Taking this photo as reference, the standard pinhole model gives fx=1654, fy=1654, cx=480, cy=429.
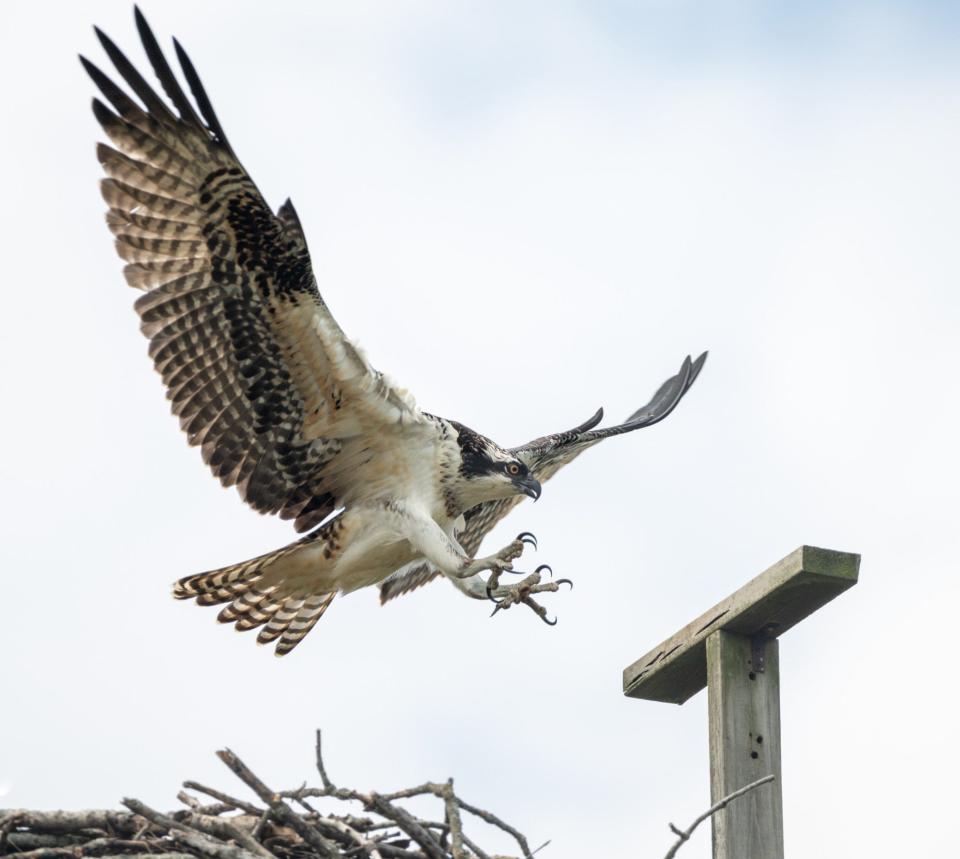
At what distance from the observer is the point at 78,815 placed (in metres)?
4.95

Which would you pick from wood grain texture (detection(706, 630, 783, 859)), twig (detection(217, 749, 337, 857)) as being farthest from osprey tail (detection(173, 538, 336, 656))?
wood grain texture (detection(706, 630, 783, 859))

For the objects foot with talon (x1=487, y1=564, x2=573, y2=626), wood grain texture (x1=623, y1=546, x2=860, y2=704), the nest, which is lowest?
the nest

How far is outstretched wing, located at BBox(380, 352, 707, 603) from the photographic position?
7.57 meters

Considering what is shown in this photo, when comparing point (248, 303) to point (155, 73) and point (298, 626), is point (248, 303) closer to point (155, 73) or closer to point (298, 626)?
point (155, 73)

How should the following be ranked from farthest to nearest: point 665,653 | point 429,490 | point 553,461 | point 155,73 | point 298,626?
1. point 553,461
2. point 298,626
3. point 429,490
4. point 155,73
5. point 665,653

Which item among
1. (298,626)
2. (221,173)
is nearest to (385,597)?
(298,626)

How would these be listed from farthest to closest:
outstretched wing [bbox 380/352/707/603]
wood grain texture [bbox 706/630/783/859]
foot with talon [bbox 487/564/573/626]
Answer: outstretched wing [bbox 380/352/707/603], foot with talon [bbox 487/564/573/626], wood grain texture [bbox 706/630/783/859]

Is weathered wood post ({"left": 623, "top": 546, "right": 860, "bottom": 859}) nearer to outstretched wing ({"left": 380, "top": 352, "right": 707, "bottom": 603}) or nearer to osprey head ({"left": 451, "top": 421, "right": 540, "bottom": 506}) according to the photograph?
osprey head ({"left": 451, "top": 421, "right": 540, "bottom": 506})

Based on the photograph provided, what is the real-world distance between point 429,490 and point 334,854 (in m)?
2.31

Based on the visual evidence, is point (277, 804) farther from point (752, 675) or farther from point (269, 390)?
point (269, 390)

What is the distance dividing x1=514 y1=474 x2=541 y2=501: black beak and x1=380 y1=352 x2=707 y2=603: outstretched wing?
0.37 metres

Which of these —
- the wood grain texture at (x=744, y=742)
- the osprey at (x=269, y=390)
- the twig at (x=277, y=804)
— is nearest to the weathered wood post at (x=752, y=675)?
the wood grain texture at (x=744, y=742)

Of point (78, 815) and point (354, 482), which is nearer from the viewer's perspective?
point (78, 815)

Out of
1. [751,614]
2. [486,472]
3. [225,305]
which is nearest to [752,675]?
[751,614]
